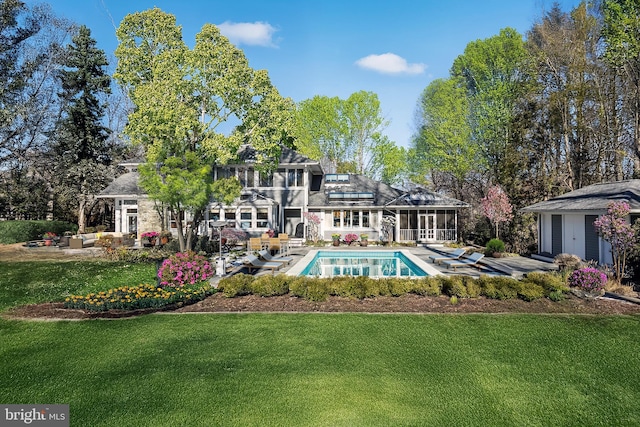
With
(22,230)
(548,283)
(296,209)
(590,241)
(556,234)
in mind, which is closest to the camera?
(548,283)

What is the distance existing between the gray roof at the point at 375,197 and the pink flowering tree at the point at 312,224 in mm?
978

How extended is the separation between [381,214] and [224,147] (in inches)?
506

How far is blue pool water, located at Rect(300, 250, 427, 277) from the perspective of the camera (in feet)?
48.8

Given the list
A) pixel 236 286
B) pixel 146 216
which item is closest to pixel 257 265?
pixel 236 286

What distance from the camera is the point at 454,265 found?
Answer: 48.1 feet

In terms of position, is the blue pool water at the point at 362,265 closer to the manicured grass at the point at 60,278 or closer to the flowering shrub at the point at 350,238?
the flowering shrub at the point at 350,238

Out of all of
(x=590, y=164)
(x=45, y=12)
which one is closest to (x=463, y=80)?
(x=590, y=164)

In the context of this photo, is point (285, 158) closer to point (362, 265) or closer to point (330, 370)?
point (362, 265)

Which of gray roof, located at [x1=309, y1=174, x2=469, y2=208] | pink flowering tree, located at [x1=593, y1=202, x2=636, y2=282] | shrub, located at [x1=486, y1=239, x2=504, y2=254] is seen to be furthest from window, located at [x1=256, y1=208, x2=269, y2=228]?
pink flowering tree, located at [x1=593, y1=202, x2=636, y2=282]

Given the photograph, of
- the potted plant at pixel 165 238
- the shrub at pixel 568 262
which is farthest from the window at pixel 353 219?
the shrub at pixel 568 262

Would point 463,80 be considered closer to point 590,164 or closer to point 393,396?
point 590,164

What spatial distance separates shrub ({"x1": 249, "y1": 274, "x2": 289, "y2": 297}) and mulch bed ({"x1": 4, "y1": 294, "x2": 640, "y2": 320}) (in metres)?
0.25

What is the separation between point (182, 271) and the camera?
11.0 meters

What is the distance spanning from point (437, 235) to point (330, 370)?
2241 centimetres
